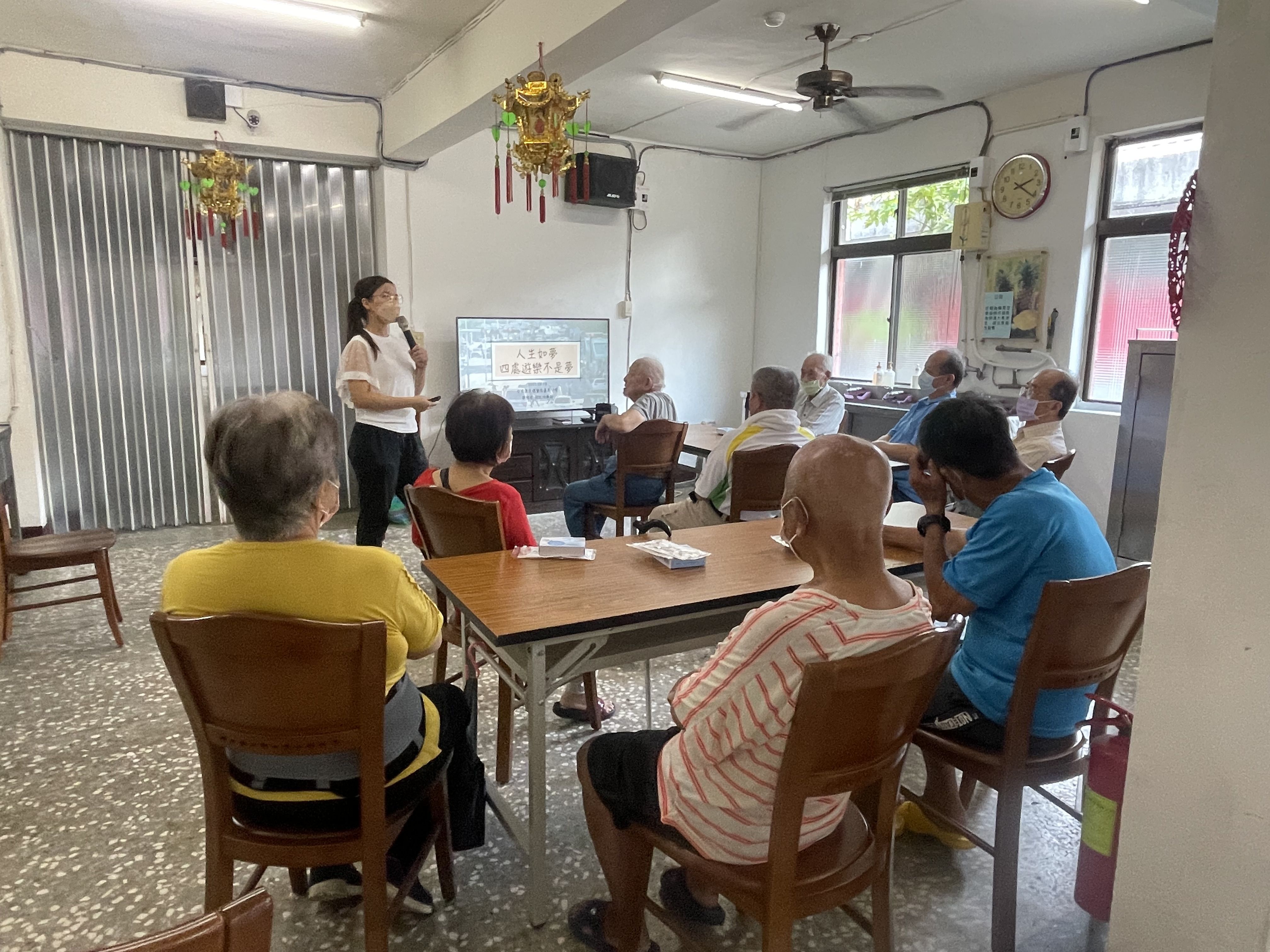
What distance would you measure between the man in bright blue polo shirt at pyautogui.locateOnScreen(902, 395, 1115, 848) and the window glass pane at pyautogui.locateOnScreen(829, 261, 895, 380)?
4.59 meters

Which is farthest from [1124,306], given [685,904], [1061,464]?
[685,904]

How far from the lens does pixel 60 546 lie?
3139 mm

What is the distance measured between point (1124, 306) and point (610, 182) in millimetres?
3471

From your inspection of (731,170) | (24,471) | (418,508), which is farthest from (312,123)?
(418,508)

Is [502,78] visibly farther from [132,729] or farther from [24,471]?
[24,471]

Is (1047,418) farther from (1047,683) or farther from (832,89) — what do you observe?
(1047,683)

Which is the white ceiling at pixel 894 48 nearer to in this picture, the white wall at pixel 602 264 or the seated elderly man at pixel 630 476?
the white wall at pixel 602 264

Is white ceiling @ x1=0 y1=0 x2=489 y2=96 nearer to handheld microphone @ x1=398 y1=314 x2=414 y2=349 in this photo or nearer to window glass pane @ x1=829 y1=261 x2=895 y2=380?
handheld microphone @ x1=398 y1=314 x2=414 y2=349

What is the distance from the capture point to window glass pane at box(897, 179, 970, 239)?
17.9 ft

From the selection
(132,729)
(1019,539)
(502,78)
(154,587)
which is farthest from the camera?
(154,587)

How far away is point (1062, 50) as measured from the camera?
425 centimetres

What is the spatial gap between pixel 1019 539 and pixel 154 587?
155 inches

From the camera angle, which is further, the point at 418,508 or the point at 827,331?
the point at 827,331

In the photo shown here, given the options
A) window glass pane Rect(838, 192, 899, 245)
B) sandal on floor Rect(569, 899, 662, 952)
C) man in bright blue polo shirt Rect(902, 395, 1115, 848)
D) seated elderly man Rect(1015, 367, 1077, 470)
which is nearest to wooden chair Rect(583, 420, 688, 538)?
seated elderly man Rect(1015, 367, 1077, 470)
